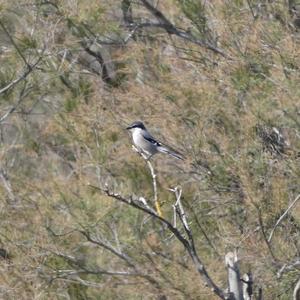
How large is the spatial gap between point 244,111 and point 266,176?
653 mm

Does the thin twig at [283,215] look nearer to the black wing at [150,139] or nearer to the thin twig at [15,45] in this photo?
the black wing at [150,139]

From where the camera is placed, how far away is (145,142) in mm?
6535

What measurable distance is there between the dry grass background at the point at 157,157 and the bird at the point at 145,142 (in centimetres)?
20

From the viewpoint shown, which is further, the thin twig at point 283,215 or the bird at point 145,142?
the bird at point 145,142

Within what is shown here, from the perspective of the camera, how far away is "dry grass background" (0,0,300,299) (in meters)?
6.26

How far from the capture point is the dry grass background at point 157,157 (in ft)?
20.5

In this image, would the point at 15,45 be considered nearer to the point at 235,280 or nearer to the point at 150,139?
the point at 150,139

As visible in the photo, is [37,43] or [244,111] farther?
[37,43]

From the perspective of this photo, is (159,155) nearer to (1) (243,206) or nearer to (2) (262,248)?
(1) (243,206)

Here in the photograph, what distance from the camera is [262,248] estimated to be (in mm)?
6016

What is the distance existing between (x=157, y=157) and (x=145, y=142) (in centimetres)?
89

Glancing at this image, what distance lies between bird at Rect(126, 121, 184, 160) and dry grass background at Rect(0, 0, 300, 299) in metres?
0.20

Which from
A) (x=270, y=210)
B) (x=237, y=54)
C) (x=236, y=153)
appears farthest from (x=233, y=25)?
(x=270, y=210)

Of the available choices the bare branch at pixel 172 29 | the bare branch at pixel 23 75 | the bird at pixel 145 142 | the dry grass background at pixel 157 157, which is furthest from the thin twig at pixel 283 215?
the bare branch at pixel 23 75
